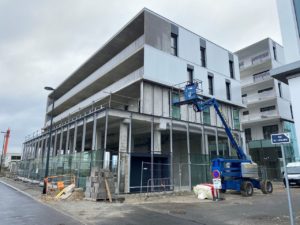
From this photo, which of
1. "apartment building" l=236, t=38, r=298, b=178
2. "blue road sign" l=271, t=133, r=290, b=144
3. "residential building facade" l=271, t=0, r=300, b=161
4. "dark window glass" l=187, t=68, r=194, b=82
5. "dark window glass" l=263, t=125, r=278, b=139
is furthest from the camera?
"dark window glass" l=263, t=125, r=278, b=139

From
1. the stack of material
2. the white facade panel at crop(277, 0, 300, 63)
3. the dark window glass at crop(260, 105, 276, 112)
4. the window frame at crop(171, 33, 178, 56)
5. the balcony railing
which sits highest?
the balcony railing

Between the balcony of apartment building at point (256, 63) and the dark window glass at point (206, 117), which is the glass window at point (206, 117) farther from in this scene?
the balcony of apartment building at point (256, 63)

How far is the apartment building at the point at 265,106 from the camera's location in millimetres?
35688

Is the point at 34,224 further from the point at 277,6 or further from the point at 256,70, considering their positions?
the point at 256,70

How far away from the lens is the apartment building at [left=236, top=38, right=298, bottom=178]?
35.7 metres

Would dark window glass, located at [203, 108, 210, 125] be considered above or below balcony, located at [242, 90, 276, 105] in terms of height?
below

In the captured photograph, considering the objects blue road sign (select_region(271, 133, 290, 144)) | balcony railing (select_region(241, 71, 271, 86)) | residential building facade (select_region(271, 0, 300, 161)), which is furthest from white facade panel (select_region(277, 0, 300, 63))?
balcony railing (select_region(241, 71, 271, 86))

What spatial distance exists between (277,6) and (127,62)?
18398 millimetres

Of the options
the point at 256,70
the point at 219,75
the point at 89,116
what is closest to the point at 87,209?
the point at 89,116

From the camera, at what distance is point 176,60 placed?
2562 centimetres

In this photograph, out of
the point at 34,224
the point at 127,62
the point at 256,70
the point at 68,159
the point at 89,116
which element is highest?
the point at 256,70

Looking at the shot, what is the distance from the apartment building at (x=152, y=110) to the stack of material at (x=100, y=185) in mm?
2318

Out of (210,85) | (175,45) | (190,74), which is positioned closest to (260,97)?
(210,85)

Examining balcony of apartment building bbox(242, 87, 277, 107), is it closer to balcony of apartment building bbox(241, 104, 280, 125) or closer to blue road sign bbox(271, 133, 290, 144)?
balcony of apartment building bbox(241, 104, 280, 125)
